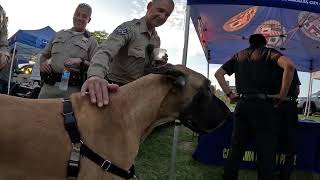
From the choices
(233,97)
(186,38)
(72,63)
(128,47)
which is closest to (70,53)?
(72,63)

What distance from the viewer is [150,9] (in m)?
3.32

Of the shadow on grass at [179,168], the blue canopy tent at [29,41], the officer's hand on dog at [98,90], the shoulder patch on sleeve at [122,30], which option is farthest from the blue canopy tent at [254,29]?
the blue canopy tent at [29,41]

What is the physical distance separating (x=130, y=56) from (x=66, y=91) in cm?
94

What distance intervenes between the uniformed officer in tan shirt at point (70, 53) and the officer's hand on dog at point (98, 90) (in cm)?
143

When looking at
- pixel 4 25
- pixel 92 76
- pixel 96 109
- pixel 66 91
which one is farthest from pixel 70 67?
pixel 96 109

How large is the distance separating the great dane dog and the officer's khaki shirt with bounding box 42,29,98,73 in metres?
1.55

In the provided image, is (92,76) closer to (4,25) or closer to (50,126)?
(50,126)

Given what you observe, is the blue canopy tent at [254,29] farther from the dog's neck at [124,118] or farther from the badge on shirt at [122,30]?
the dog's neck at [124,118]

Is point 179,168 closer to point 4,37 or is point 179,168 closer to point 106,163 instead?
point 4,37

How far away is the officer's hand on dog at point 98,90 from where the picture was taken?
2.40 m

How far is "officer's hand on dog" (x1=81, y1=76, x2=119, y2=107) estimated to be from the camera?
2.40m

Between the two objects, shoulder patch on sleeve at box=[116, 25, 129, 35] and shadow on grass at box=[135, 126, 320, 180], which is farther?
shadow on grass at box=[135, 126, 320, 180]

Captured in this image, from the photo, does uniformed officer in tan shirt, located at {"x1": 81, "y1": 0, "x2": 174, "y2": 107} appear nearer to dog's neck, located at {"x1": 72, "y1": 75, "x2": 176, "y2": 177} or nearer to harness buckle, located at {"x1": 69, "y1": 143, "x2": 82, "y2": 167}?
dog's neck, located at {"x1": 72, "y1": 75, "x2": 176, "y2": 177}

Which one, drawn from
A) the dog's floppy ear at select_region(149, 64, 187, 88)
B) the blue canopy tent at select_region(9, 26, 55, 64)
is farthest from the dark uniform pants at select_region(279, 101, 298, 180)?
the blue canopy tent at select_region(9, 26, 55, 64)
